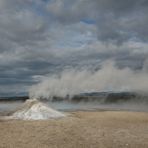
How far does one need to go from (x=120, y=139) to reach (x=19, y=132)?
6603 millimetres

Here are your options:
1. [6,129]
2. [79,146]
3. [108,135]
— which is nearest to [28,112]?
[6,129]

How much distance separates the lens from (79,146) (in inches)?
581

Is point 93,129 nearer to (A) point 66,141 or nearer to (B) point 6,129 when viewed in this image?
(A) point 66,141

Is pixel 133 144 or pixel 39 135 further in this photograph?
pixel 39 135

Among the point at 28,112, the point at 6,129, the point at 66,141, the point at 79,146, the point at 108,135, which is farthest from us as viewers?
the point at 28,112

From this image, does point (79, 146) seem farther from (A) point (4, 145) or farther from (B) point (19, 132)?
Answer: (B) point (19, 132)

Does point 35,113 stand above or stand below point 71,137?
above

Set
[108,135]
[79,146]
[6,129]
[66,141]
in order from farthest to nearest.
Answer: [6,129]
[108,135]
[66,141]
[79,146]

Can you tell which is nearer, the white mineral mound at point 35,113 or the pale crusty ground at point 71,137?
the pale crusty ground at point 71,137

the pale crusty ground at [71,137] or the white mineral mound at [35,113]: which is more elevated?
the white mineral mound at [35,113]

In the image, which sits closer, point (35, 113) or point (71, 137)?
point (71, 137)

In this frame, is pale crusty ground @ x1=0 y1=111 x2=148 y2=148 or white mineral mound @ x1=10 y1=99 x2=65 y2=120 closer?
pale crusty ground @ x1=0 y1=111 x2=148 y2=148

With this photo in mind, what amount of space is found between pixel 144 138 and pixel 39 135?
614cm

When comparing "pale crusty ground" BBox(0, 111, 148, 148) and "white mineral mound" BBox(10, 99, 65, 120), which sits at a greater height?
"white mineral mound" BBox(10, 99, 65, 120)
